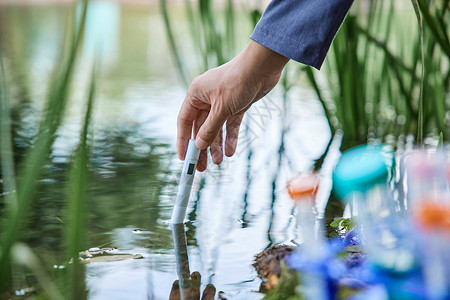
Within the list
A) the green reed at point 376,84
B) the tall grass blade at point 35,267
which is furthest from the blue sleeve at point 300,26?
the green reed at point 376,84

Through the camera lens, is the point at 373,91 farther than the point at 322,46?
Yes

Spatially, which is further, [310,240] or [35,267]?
[35,267]

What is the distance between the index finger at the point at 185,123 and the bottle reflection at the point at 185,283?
166mm

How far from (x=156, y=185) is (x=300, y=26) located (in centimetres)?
49

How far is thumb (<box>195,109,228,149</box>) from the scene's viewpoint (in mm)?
753

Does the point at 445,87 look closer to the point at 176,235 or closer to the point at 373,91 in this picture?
the point at 373,91

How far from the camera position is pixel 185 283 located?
66 centimetres

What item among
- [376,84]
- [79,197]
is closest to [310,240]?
[79,197]

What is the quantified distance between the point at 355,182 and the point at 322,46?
35cm

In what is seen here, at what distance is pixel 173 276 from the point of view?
678 millimetres

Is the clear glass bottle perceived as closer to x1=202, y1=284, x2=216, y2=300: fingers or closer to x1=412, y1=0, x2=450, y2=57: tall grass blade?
x1=202, y1=284, x2=216, y2=300: fingers

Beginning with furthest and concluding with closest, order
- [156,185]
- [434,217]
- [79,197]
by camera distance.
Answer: [156,185] → [79,197] → [434,217]

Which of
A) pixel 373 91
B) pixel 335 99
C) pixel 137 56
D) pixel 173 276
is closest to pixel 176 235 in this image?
pixel 173 276

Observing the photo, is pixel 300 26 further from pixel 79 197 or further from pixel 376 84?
pixel 376 84
